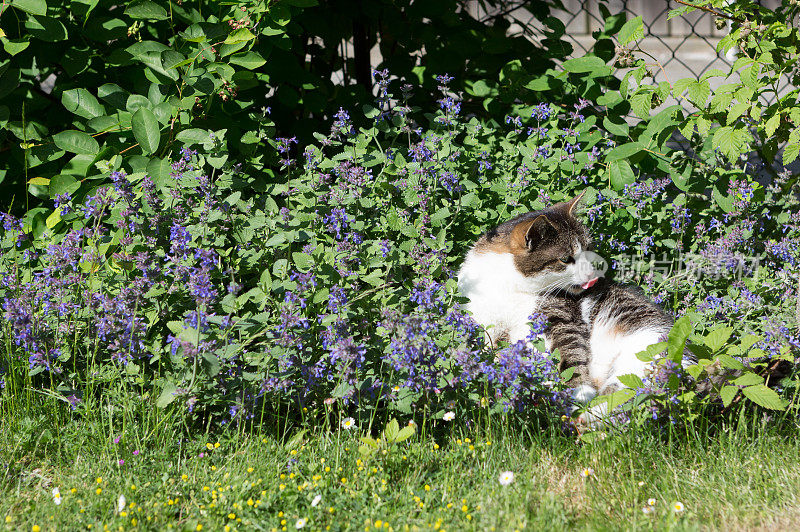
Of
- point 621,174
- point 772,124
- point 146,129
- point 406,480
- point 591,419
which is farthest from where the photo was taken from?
point 621,174

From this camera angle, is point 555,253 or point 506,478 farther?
point 555,253

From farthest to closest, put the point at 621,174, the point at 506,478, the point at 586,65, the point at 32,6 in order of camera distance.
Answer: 1. the point at 586,65
2. the point at 621,174
3. the point at 32,6
4. the point at 506,478

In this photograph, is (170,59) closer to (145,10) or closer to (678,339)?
(145,10)

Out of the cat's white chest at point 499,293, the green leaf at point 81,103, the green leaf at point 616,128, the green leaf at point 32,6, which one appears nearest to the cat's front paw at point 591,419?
the cat's white chest at point 499,293

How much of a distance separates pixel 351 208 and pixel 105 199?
0.86 m

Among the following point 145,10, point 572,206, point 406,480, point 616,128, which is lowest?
point 406,480

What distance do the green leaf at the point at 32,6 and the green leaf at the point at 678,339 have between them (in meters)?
2.40

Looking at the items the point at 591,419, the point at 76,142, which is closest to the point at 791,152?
the point at 591,419

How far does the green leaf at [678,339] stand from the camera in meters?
2.14

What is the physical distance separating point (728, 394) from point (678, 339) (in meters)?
0.20

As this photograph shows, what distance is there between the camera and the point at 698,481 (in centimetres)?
201

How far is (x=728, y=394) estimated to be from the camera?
2072 millimetres

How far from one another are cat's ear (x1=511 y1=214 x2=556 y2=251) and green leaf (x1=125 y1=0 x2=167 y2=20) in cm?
159

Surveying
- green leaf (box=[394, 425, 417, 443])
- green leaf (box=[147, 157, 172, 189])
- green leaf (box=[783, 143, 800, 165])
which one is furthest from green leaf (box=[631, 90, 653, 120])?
green leaf (box=[147, 157, 172, 189])
